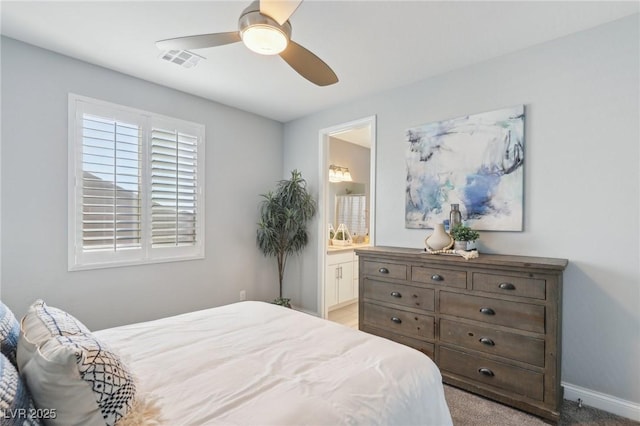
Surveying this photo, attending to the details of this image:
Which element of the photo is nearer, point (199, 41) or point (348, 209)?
point (199, 41)

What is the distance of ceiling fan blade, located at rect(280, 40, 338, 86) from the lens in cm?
179


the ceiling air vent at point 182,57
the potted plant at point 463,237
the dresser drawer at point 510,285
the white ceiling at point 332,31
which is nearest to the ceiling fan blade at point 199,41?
the white ceiling at point 332,31

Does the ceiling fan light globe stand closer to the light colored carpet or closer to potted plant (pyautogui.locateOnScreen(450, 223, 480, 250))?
potted plant (pyautogui.locateOnScreen(450, 223, 480, 250))

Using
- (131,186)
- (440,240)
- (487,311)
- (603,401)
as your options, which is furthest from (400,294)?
(131,186)

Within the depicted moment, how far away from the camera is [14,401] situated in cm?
79

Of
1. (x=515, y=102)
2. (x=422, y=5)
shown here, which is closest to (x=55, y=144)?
(x=422, y=5)

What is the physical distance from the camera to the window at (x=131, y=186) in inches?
107

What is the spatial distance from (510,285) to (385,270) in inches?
37.9

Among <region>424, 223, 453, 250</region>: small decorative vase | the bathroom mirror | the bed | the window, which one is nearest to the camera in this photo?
the bed

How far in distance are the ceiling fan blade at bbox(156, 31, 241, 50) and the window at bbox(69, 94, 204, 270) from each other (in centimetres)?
150

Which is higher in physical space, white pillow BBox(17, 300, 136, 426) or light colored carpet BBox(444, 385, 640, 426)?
white pillow BBox(17, 300, 136, 426)

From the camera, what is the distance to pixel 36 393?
0.90m

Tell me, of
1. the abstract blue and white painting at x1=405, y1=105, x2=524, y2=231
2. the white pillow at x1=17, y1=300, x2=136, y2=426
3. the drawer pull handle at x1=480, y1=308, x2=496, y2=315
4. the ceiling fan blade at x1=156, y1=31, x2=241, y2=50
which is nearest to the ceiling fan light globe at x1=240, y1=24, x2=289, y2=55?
the ceiling fan blade at x1=156, y1=31, x2=241, y2=50

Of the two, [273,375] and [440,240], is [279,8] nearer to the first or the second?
[273,375]
